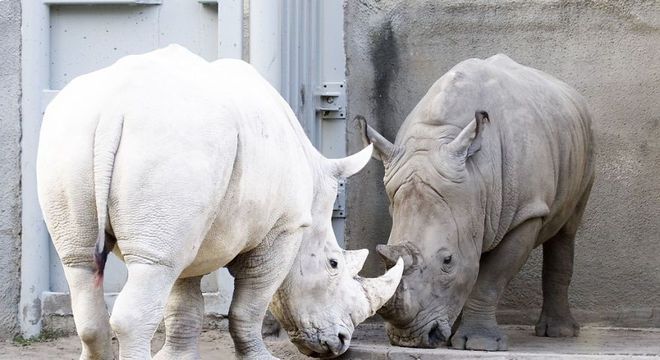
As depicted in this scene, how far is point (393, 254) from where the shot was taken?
776 cm

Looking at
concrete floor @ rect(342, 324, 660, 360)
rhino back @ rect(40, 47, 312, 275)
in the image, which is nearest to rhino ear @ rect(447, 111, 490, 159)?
concrete floor @ rect(342, 324, 660, 360)

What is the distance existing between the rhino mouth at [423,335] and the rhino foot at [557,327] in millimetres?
1210

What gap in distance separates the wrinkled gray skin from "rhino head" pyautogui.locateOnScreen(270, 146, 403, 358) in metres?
0.63

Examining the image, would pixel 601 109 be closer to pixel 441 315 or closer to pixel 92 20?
pixel 441 315

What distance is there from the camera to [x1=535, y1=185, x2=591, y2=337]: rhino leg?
893 cm

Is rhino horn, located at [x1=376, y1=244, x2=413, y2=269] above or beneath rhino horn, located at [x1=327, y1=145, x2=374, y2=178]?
beneath

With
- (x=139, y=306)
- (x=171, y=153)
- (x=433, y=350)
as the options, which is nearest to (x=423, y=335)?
(x=433, y=350)

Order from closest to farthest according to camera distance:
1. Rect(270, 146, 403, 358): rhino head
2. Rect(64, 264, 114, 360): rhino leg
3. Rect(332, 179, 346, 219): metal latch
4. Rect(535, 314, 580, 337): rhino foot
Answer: Rect(64, 264, 114, 360): rhino leg
Rect(270, 146, 403, 358): rhino head
Rect(535, 314, 580, 337): rhino foot
Rect(332, 179, 346, 219): metal latch

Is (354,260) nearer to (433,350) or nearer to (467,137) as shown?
(433,350)

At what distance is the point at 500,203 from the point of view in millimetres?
8188

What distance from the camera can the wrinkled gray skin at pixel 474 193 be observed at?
7898 mm

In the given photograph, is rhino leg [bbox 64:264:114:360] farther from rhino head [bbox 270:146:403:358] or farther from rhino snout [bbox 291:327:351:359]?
rhino snout [bbox 291:327:351:359]

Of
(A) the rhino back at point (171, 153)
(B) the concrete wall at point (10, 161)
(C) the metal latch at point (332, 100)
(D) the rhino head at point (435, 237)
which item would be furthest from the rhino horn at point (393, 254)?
(B) the concrete wall at point (10, 161)

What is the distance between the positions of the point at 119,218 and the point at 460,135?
9.76ft
